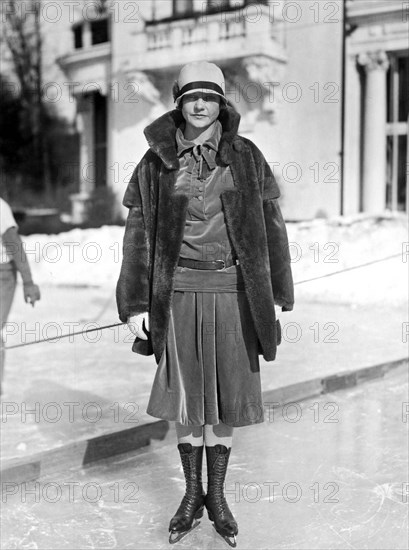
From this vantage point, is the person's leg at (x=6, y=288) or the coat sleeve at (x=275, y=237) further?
the person's leg at (x=6, y=288)

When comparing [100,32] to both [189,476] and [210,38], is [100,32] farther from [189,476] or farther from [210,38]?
[189,476]

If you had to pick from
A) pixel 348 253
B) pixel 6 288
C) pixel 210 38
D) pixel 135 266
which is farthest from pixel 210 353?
pixel 210 38

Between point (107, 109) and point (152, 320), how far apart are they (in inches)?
180

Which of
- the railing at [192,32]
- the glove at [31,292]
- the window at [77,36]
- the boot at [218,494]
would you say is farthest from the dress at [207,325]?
the window at [77,36]

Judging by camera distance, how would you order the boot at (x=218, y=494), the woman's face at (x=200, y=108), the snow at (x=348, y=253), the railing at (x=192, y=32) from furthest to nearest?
the railing at (x=192, y=32)
the snow at (x=348, y=253)
the boot at (x=218, y=494)
the woman's face at (x=200, y=108)

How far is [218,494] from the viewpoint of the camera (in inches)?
87.9

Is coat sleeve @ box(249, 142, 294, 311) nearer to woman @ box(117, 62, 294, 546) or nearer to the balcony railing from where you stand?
woman @ box(117, 62, 294, 546)

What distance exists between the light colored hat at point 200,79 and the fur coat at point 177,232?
0.30 feet

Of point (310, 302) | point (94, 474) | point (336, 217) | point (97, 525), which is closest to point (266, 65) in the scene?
point (336, 217)

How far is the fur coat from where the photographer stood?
6.87ft

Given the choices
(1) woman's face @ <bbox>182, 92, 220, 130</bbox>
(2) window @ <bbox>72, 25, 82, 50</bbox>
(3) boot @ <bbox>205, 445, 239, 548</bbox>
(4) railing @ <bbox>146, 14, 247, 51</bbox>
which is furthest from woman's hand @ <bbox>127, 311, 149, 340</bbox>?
(2) window @ <bbox>72, 25, 82, 50</bbox>

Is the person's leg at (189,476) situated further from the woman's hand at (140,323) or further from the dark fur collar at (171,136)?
the dark fur collar at (171,136)

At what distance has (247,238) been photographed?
6.88 ft

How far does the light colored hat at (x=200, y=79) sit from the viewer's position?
2.08 metres
